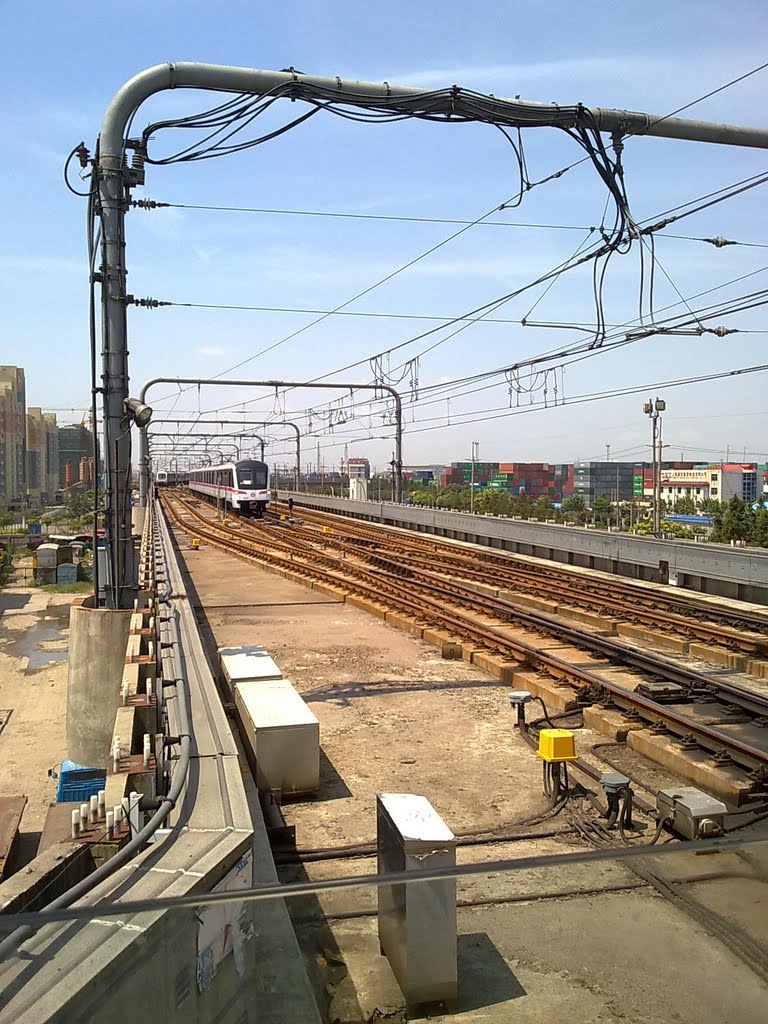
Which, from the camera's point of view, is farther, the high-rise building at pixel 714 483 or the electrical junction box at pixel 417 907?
the high-rise building at pixel 714 483

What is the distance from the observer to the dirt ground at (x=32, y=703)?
11555 millimetres

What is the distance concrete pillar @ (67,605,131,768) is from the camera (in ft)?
33.6

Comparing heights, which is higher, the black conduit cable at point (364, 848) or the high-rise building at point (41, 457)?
the high-rise building at point (41, 457)

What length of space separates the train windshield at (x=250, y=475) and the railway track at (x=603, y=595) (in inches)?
687

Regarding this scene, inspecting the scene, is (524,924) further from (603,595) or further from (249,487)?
(249,487)

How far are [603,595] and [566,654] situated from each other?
5501 millimetres

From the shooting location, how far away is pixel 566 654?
11.7 m

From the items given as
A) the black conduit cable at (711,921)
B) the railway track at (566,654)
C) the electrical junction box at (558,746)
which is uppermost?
the black conduit cable at (711,921)

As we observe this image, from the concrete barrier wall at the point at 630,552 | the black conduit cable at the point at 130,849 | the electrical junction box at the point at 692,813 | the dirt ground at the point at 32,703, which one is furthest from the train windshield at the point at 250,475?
the electrical junction box at the point at 692,813

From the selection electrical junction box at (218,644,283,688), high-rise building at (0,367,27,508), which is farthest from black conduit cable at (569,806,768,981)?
high-rise building at (0,367,27,508)

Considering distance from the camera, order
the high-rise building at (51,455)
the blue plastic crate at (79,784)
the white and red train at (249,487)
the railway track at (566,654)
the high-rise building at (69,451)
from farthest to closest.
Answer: the high-rise building at (69,451) → the high-rise building at (51,455) → the white and red train at (249,487) → the blue plastic crate at (79,784) → the railway track at (566,654)

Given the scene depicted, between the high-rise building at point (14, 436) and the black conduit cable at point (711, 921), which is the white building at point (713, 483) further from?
the black conduit cable at point (711, 921)

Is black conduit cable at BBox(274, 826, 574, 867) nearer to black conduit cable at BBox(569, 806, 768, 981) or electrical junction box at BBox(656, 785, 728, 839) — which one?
electrical junction box at BBox(656, 785, 728, 839)

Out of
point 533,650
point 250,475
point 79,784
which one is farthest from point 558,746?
point 250,475
